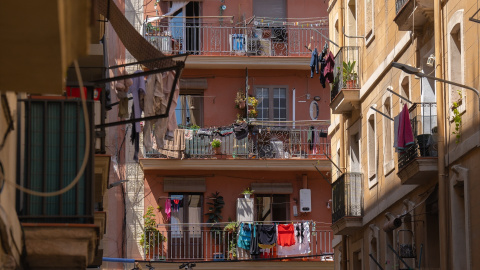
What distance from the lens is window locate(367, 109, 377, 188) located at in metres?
29.0

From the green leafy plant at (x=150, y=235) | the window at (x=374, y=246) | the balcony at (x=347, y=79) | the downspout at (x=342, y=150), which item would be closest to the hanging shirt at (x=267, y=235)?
the green leafy plant at (x=150, y=235)

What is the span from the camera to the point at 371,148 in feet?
96.2

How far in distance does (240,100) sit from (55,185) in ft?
85.5

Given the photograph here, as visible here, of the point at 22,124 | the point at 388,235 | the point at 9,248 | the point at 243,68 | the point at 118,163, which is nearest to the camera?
the point at 9,248

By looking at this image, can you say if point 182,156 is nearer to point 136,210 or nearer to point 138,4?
point 136,210

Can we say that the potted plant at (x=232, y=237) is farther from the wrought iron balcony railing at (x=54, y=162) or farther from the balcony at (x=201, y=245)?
the wrought iron balcony railing at (x=54, y=162)

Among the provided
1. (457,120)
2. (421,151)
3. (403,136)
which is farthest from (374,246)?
(457,120)

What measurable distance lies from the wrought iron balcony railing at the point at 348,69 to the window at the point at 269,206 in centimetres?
1009

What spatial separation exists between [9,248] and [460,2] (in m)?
11.9

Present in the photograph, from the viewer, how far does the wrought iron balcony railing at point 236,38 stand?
40.5m

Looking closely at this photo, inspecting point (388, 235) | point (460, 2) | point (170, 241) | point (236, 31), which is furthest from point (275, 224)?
point (460, 2)

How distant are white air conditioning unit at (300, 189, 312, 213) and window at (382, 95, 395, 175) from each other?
1225 centimetres

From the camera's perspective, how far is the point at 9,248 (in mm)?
11984

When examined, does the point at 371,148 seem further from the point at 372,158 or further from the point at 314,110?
the point at 314,110
